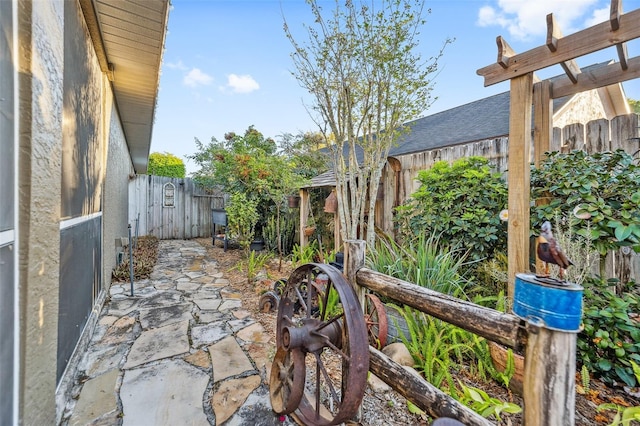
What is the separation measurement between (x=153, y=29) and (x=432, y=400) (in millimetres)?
3597

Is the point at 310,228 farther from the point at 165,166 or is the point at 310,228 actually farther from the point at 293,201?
the point at 165,166

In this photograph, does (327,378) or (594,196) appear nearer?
(327,378)

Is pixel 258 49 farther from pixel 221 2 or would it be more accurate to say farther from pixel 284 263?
pixel 284 263

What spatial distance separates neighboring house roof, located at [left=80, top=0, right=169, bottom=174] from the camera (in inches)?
91.0

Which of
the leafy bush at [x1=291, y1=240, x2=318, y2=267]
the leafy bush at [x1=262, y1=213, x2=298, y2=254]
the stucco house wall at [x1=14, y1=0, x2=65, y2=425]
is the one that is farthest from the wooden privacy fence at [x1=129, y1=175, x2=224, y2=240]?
the stucco house wall at [x1=14, y1=0, x2=65, y2=425]

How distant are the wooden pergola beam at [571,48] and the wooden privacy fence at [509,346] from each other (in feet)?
6.97

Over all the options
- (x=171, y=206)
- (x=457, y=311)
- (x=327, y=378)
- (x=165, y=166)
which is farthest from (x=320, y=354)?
(x=165, y=166)

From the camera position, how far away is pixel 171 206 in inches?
373

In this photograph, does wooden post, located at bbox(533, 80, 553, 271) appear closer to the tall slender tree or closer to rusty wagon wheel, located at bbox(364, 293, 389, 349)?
the tall slender tree

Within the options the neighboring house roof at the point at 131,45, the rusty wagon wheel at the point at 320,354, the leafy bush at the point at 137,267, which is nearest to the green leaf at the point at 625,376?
the rusty wagon wheel at the point at 320,354

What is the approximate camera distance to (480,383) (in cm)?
200

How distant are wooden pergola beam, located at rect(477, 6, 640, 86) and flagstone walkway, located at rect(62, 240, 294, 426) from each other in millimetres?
3189

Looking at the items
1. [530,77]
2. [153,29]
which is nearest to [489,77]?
[530,77]

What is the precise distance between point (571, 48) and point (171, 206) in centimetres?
1026
